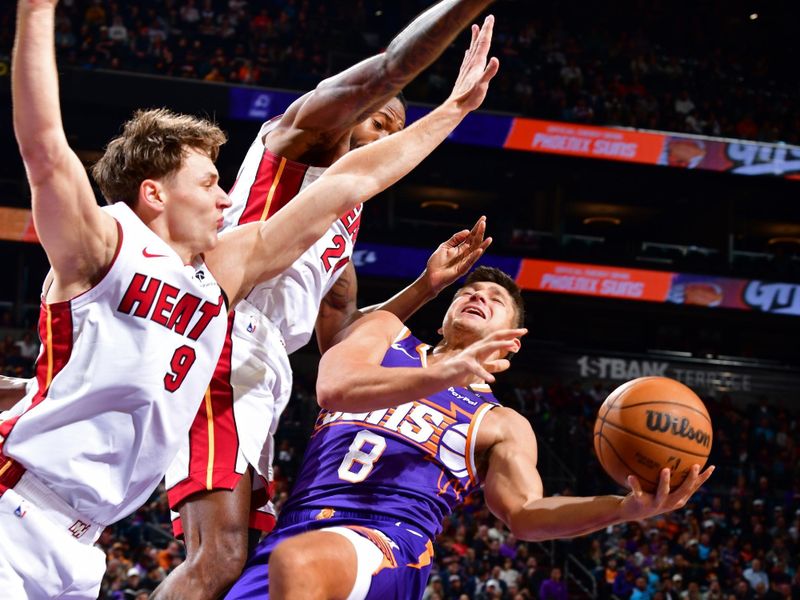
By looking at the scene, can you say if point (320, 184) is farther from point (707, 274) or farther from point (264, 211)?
point (707, 274)

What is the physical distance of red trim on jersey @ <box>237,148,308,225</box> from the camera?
4.32 meters

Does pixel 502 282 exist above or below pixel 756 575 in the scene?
above

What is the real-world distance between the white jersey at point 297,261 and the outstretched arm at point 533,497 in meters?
0.94

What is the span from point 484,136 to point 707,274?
630 centimetres

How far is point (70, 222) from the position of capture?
2.52 meters

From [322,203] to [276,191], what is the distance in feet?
3.49

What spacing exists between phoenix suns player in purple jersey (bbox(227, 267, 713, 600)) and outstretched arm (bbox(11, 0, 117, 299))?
1.24 meters

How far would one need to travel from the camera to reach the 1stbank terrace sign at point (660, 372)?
81.7 feet

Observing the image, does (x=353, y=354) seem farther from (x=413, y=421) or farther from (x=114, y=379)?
(x=114, y=379)

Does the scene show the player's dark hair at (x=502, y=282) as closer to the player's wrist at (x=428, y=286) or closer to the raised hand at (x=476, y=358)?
the player's wrist at (x=428, y=286)

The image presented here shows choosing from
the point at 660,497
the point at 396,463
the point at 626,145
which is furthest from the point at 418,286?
the point at 626,145

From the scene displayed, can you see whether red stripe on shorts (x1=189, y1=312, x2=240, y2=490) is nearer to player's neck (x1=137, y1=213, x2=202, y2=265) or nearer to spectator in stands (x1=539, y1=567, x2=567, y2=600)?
player's neck (x1=137, y1=213, x2=202, y2=265)

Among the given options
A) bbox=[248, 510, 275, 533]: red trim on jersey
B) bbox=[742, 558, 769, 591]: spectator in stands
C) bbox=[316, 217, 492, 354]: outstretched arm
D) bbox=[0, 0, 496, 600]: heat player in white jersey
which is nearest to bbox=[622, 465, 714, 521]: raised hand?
bbox=[316, 217, 492, 354]: outstretched arm

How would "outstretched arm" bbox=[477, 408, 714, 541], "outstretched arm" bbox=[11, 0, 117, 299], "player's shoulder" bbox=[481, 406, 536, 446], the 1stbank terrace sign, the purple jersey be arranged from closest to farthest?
"outstretched arm" bbox=[11, 0, 117, 299] < "outstretched arm" bbox=[477, 408, 714, 541] < the purple jersey < "player's shoulder" bbox=[481, 406, 536, 446] < the 1stbank terrace sign
